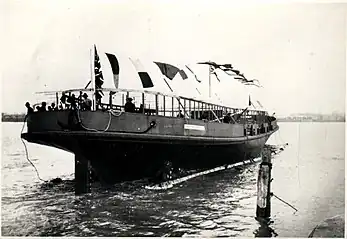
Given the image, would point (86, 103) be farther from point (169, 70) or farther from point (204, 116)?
point (204, 116)

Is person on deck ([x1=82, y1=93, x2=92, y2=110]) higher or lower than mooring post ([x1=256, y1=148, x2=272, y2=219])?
higher

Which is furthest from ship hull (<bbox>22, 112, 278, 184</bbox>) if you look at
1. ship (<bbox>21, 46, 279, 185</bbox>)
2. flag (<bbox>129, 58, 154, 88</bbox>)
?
flag (<bbox>129, 58, 154, 88</bbox>)

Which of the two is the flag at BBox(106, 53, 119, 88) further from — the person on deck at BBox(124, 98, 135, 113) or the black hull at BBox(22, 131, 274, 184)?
the black hull at BBox(22, 131, 274, 184)

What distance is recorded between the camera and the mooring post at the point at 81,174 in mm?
1751

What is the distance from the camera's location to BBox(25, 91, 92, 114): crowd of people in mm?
1719

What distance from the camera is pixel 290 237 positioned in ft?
5.84

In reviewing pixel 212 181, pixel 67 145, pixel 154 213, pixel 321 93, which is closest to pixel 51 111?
pixel 67 145

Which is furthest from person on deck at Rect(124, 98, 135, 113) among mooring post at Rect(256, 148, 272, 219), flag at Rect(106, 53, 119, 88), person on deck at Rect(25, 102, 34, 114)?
mooring post at Rect(256, 148, 272, 219)

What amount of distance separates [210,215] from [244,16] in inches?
29.0

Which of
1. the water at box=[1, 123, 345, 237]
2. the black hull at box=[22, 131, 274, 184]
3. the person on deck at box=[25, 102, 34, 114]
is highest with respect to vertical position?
the person on deck at box=[25, 102, 34, 114]

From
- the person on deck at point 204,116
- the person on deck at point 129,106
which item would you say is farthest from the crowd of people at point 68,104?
the person on deck at point 204,116

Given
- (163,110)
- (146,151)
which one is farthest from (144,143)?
(163,110)

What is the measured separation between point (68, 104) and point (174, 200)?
519mm

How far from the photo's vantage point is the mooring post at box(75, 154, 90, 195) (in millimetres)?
1751
